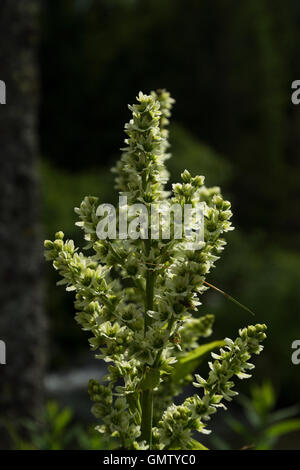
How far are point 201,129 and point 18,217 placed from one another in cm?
938

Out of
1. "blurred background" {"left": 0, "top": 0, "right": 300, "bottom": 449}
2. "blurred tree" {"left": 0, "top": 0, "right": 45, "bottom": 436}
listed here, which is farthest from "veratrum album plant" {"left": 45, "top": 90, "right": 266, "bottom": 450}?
"blurred background" {"left": 0, "top": 0, "right": 300, "bottom": 449}

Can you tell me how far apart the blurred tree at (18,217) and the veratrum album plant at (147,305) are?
120 inches

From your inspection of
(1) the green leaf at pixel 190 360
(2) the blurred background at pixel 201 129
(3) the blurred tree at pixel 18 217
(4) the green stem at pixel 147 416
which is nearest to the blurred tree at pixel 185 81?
(2) the blurred background at pixel 201 129

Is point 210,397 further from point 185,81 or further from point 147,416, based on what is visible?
point 185,81

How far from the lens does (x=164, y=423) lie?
68cm

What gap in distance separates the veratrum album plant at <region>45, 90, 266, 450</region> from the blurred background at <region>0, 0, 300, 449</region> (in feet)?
19.5

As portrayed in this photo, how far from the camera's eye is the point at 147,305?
27.1 inches

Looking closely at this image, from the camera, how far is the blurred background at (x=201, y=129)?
26.6 feet

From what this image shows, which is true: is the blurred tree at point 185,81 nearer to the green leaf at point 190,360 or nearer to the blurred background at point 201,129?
the blurred background at point 201,129

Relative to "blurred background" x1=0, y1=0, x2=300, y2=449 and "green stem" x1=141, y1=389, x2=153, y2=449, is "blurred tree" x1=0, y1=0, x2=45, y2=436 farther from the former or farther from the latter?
"blurred background" x1=0, y1=0, x2=300, y2=449

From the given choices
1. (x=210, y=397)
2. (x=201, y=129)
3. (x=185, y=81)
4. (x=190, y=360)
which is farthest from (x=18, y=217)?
(x=185, y=81)
